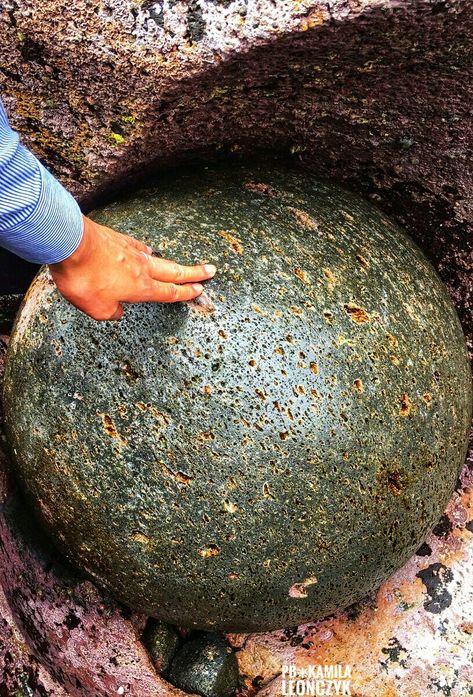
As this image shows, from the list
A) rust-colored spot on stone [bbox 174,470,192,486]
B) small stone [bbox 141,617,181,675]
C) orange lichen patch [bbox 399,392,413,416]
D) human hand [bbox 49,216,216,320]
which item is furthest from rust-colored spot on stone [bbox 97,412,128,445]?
small stone [bbox 141,617,181,675]

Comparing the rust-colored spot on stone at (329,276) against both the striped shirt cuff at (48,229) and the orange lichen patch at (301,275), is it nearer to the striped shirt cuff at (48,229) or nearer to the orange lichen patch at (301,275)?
the orange lichen patch at (301,275)

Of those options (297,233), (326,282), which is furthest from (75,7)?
(326,282)

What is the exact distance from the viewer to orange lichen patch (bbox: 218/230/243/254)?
134 centimetres

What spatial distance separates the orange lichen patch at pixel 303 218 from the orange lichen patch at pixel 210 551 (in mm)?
741

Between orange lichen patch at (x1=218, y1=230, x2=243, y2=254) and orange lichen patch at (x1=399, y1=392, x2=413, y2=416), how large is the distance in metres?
0.48

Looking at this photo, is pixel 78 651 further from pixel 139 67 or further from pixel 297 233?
pixel 139 67

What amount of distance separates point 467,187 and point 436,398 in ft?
1.87

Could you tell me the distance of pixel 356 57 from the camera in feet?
3.95

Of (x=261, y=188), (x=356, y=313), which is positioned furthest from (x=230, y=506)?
(x=261, y=188)

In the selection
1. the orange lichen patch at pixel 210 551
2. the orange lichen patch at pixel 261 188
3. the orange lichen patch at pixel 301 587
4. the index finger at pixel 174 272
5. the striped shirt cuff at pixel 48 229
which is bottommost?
the orange lichen patch at pixel 301 587

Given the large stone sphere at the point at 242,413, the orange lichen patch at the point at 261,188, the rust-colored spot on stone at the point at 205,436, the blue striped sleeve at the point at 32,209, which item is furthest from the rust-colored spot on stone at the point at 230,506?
the orange lichen patch at the point at 261,188

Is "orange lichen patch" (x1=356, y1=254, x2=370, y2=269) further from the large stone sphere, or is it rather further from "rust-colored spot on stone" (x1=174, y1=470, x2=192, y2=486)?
"rust-colored spot on stone" (x1=174, y1=470, x2=192, y2=486)

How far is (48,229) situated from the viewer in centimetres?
96

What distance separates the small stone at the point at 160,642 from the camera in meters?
1.69
